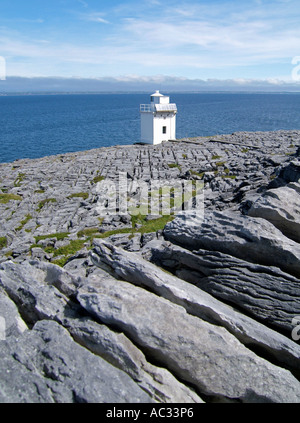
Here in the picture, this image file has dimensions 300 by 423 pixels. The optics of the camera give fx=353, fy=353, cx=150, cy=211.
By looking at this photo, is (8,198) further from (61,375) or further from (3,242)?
(61,375)

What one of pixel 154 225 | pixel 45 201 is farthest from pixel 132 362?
pixel 45 201

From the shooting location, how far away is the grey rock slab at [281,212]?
1611 cm

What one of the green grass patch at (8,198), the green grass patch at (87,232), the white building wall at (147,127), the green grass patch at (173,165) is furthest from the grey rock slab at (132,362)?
the white building wall at (147,127)

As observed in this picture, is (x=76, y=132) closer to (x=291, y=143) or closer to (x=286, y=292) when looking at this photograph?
(x=291, y=143)

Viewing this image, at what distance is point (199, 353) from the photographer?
10.2 m

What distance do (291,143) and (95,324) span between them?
209 ft

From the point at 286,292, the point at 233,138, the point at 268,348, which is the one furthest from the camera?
the point at 233,138

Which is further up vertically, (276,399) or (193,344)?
(193,344)

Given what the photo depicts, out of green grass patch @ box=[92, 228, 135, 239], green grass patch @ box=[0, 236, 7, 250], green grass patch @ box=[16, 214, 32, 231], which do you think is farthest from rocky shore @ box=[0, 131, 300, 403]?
green grass patch @ box=[16, 214, 32, 231]

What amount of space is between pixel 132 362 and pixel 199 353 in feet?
6.63

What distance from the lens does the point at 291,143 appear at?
6556 centimetres

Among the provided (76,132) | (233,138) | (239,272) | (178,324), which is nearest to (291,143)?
(233,138)

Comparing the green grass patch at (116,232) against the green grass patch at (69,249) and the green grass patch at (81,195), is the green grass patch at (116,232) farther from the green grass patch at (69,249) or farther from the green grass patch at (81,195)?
the green grass patch at (81,195)
